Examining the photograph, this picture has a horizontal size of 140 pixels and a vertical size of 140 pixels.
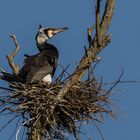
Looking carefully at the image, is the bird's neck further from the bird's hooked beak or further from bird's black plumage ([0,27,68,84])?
the bird's hooked beak

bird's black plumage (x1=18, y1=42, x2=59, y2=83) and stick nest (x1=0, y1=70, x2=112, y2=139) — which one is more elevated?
bird's black plumage (x1=18, y1=42, x2=59, y2=83)

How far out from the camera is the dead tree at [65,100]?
6586mm

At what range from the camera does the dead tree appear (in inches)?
259

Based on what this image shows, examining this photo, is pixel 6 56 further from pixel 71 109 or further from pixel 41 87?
pixel 71 109

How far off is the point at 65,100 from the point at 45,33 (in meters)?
3.05

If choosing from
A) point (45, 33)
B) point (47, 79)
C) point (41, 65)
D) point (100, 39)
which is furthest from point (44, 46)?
point (100, 39)

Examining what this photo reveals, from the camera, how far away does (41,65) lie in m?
8.75

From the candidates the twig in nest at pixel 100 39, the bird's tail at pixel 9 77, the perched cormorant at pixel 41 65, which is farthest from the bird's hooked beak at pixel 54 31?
the twig in nest at pixel 100 39

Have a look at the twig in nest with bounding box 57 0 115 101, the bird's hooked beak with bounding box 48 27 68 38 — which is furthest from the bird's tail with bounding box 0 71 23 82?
the bird's hooked beak with bounding box 48 27 68 38

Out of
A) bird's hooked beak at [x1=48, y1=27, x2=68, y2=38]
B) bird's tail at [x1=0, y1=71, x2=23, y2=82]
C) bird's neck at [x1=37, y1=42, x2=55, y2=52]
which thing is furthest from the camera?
bird's hooked beak at [x1=48, y1=27, x2=68, y2=38]

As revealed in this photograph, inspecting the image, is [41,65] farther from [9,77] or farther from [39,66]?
[9,77]

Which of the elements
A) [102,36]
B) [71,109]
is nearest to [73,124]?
[71,109]

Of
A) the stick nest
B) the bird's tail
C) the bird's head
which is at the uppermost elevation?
the bird's head

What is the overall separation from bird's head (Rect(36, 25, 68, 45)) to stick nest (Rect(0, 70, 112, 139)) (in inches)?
91.5
